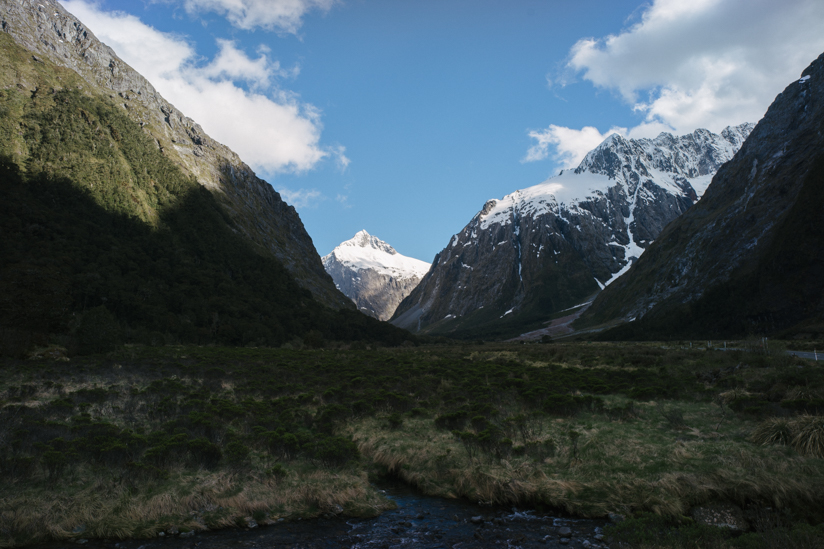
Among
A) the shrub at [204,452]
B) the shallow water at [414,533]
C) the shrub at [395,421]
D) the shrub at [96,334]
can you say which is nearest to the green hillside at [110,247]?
the shrub at [96,334]

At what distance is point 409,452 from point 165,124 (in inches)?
6672

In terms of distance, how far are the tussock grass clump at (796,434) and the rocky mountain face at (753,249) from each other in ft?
267

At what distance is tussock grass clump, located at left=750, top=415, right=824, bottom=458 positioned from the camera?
14.8m

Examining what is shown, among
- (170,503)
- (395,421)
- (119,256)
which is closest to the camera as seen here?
(170,503)

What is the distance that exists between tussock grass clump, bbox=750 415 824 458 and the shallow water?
8235 millimetres

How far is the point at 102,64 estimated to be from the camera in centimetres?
14338

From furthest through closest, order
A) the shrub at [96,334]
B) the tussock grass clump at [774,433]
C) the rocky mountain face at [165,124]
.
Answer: the rocky mountain face at [165,124]
the shrub at [96,334]
the tussock grass clump at [774,433]

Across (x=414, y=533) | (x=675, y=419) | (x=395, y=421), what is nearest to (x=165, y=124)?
(x=395, y=421)

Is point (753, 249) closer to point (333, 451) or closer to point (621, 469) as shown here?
point (621, 469)

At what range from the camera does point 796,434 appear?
1573cm

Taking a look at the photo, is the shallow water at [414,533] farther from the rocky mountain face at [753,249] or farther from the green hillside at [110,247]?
the rocky mountain face at [753,249]

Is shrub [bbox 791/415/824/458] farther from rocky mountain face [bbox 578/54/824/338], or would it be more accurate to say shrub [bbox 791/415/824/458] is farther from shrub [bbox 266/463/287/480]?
rocky mountain face [bbox 578/54/824/338]

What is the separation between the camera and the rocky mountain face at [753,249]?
3716 inches

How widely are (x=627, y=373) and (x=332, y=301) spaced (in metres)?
132
